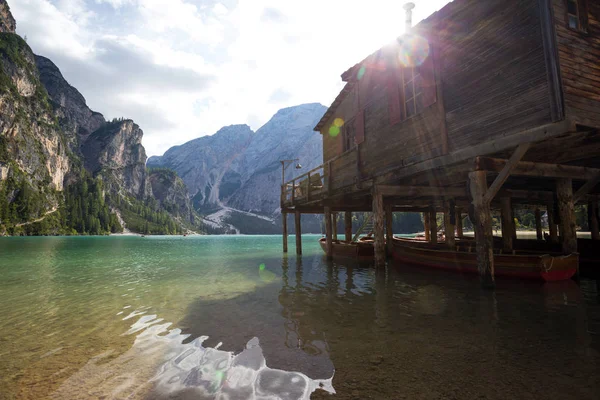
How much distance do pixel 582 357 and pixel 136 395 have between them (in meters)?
5.98

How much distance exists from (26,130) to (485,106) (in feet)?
574

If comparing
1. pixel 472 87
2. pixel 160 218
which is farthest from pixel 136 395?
pixel 160 218

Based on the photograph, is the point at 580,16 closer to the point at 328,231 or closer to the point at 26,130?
the point at 328,231

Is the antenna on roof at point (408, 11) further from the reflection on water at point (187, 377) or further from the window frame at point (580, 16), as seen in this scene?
the reflection on water at point (187, 377)

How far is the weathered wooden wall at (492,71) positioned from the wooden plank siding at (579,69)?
456mm

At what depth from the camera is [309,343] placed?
520 centimetres

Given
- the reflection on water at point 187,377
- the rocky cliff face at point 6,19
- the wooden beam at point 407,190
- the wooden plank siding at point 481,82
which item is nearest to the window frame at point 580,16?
the wooden plank siding at point 481,82

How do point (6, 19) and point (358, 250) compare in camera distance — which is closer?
point (358, 250)

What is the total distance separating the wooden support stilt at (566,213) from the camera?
33.7 ft

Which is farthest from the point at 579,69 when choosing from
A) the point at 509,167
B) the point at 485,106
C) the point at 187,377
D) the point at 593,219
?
the point at 593,219

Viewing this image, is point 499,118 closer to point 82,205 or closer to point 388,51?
point 388,51

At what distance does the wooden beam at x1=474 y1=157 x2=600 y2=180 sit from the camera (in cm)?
879

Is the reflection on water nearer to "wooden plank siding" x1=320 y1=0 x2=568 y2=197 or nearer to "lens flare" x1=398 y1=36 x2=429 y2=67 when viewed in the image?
"wooden plank siding" x1=320 y1=0 x2=568 y2=197

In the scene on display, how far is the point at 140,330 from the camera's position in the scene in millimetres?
6230
